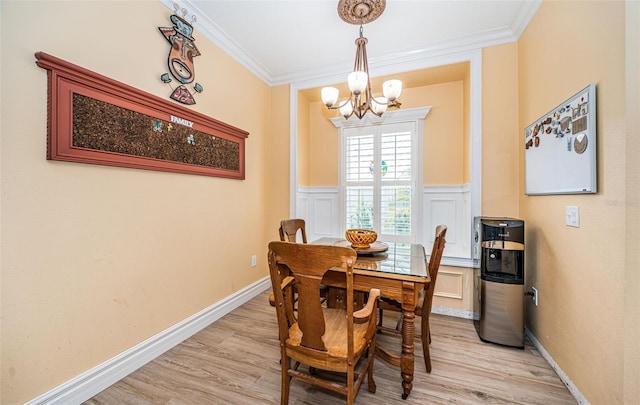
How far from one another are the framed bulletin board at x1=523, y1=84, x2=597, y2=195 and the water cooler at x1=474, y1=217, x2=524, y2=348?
0.40m

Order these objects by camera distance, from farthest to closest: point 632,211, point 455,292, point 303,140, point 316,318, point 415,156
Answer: point 303,140 < point 415,156 < point 455,292 < point 316,318 < point 632,211

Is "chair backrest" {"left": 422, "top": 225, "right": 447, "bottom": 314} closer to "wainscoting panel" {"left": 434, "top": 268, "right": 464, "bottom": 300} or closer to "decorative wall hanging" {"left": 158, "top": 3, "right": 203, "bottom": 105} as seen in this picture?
"wainscoting panel" {"left": 434, "top": 268, "right": 464, "bottom": 300}

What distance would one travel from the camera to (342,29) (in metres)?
2.40

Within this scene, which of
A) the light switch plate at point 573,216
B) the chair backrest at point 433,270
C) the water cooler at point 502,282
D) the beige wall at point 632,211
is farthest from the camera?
the water cooler at point 502,282

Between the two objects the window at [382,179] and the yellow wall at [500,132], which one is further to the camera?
the window at [382,179]

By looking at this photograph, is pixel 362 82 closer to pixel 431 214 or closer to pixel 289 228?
pixel 289 228

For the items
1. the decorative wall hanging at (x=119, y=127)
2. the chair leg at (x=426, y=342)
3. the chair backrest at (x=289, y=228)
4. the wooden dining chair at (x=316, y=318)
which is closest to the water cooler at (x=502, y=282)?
the chair leg at (x=426, y=342)

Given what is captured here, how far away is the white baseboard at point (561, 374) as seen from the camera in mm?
1483

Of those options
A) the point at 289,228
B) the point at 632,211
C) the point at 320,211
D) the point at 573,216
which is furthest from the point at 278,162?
the point at 632,211

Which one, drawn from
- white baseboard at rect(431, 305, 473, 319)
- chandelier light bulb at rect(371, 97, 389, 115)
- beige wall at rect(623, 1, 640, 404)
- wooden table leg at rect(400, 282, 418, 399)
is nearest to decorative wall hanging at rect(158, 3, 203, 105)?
chandelier light bulb at rect(371, 97, 389, 115)

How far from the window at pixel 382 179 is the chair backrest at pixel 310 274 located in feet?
7.29

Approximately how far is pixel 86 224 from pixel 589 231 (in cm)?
297

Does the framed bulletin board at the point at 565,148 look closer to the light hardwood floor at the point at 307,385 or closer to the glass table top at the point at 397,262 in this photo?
the glass table top at the point at 397,262

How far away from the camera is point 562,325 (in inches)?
66.0
